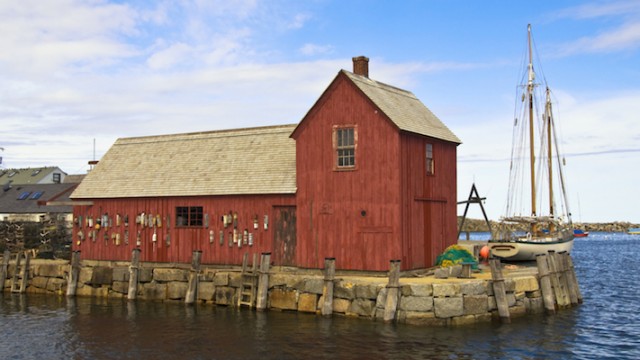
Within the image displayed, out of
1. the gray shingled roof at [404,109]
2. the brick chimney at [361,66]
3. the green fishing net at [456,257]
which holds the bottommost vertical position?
the green fishing net at [456,257]

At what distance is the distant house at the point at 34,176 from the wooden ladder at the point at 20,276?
3957 cm

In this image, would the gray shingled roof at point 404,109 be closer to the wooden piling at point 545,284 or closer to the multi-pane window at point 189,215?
the wooden piling at point 545,284

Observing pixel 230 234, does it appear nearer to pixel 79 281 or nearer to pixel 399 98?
pixel 79 281

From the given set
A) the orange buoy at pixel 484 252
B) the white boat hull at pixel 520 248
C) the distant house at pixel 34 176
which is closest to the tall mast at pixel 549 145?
the white boat hull at pixel 520 248

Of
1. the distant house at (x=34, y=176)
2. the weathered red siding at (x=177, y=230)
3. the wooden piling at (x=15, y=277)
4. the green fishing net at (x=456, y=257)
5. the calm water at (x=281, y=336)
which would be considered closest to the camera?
the calm water at (x=281, y=336)

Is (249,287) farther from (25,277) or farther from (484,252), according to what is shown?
(484,252)

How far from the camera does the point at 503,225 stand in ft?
195

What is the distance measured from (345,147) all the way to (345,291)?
6.21 metres

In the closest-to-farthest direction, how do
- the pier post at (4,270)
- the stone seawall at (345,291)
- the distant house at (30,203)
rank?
the stone seawall at (345,291) → the pier post at (4,270) → the distant house at (30,203)

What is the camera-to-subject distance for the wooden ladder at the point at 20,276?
33.6 metres

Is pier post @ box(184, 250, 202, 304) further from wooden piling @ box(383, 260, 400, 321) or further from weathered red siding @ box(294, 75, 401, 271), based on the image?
wooden piling @ box(383, 260, 400, 321)

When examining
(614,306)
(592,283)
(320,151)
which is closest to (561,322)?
(614,306)

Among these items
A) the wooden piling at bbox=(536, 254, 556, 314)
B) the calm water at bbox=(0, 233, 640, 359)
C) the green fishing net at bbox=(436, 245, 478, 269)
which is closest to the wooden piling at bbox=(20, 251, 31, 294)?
the calm water at bbox=(0, 233, 640, 359)

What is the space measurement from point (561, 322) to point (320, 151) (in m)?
11.3
